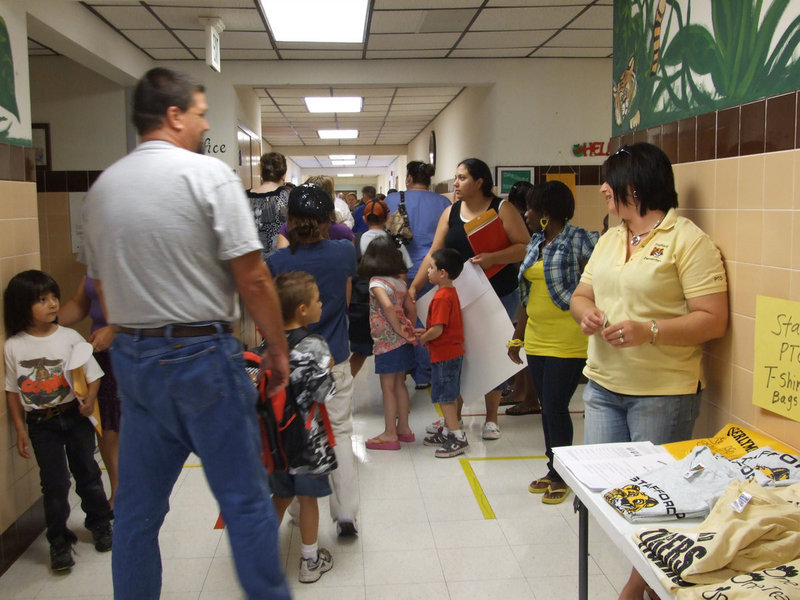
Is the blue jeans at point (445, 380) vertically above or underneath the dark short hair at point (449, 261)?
underneath

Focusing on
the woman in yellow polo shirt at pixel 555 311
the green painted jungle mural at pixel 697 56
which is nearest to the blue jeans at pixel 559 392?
the woman in yellow polo shirt at pixel 555 311

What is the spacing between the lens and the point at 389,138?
14.2m

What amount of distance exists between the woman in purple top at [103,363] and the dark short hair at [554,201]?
2.10 m

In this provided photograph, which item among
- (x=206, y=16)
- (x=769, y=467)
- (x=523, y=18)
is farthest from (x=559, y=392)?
(x=206, y=16)

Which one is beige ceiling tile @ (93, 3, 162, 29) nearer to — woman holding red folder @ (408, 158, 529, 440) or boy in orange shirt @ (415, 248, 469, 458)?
woman holding red folder @ (408, 158, 529, 440)

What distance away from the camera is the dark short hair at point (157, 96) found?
74.0 inches

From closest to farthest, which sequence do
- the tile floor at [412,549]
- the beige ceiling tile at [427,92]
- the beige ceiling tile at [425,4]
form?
the tile floor at [412,549] < the beige ceiling tile at [425,4] < the beige ceiling tile at [427,92]

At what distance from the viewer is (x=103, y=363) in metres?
3.23

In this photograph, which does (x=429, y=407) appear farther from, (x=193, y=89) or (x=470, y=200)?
(x=193, y=89)

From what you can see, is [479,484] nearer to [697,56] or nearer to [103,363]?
[103,363]

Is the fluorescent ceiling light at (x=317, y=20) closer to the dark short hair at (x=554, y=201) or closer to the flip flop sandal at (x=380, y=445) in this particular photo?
the dark short hair at (x=554, y=201)

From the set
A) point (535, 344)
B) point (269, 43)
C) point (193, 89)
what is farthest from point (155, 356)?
point (269, 43)

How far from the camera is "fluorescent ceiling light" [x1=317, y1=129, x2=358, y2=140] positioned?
1255 centimetres

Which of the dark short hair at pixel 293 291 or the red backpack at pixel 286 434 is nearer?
the red backpack at pixel 286 434
